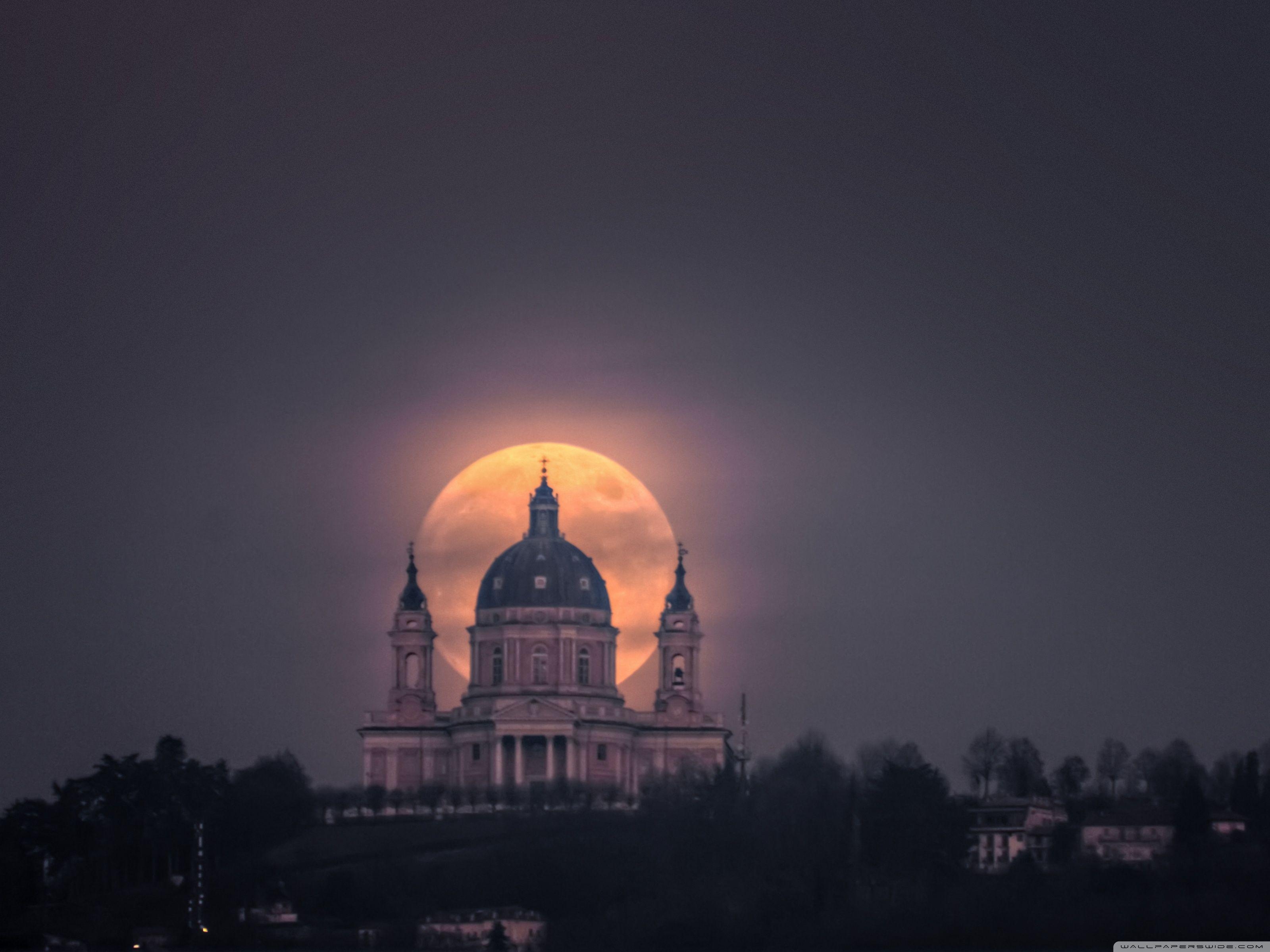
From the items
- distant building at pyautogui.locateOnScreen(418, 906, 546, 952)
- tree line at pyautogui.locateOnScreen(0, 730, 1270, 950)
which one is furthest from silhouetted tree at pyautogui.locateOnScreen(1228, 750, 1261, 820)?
distant building at pyautogui.locateOnScreen(418, 906, 546, 952)

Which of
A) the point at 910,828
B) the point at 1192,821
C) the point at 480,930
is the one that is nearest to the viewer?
the point at 480,930

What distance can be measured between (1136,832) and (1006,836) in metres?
5.70

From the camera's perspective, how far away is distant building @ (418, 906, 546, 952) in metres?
178

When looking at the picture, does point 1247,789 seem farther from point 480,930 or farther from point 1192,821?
point 480,930

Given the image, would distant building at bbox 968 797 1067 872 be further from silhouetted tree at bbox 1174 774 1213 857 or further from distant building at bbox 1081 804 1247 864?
silhouetted tree at bbox 1174 774 1213 857

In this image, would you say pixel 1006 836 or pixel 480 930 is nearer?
pixel 480 930

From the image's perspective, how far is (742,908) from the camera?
176 metres

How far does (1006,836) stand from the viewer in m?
195

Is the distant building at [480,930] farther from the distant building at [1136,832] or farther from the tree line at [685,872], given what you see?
the distant building at [1136,832]

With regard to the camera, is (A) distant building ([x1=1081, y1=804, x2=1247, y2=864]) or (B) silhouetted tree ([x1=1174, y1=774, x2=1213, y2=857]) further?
(A) distant building ([x1=1081, y1=804, x2=1247, y2=864])

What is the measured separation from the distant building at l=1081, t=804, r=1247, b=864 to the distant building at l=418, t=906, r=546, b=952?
960 inches

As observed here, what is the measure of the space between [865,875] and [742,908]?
7.23 m

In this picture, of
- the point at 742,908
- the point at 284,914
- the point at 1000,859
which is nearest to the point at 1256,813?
the point at 1000,859

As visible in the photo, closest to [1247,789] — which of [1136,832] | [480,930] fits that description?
[1136,832]
